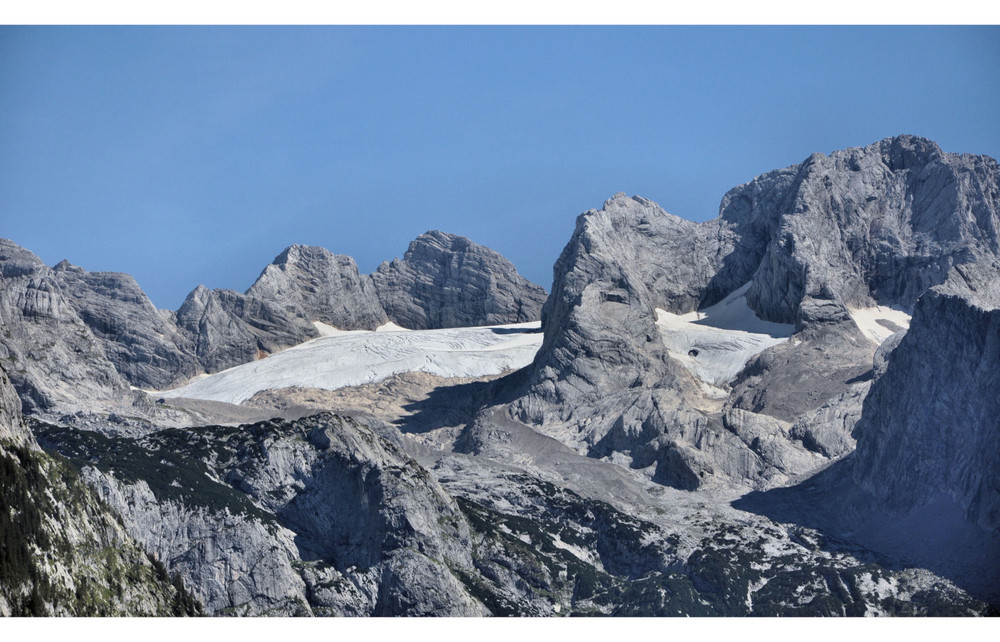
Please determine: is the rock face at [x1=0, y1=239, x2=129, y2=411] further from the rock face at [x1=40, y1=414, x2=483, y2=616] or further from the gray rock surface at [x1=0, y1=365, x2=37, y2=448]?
the gray rock surface at [x1=0, y1=365, x2=37, y2=448]

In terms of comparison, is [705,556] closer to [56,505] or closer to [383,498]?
[383,498]

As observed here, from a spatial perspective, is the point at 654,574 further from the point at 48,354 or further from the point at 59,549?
the point at 48,354

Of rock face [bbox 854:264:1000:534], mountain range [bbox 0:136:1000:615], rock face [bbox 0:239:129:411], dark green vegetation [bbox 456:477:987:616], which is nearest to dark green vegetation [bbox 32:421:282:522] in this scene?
mountain range [bbox 0:136:1000:615]

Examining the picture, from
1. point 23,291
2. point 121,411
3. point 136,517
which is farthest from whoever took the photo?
point 23,291

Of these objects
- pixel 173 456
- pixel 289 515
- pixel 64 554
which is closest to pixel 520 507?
pixel 289 515

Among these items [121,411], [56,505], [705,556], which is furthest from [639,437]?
[56,505]

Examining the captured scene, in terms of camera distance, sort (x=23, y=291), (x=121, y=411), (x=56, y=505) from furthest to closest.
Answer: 1. (x=23, y=291)
2. (x=121, y=411)
3. (x=56, y=505)

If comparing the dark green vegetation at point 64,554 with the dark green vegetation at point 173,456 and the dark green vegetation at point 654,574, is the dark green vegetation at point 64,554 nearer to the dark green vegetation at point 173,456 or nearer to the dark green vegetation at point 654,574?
the dark green vegetation at point 173,456
